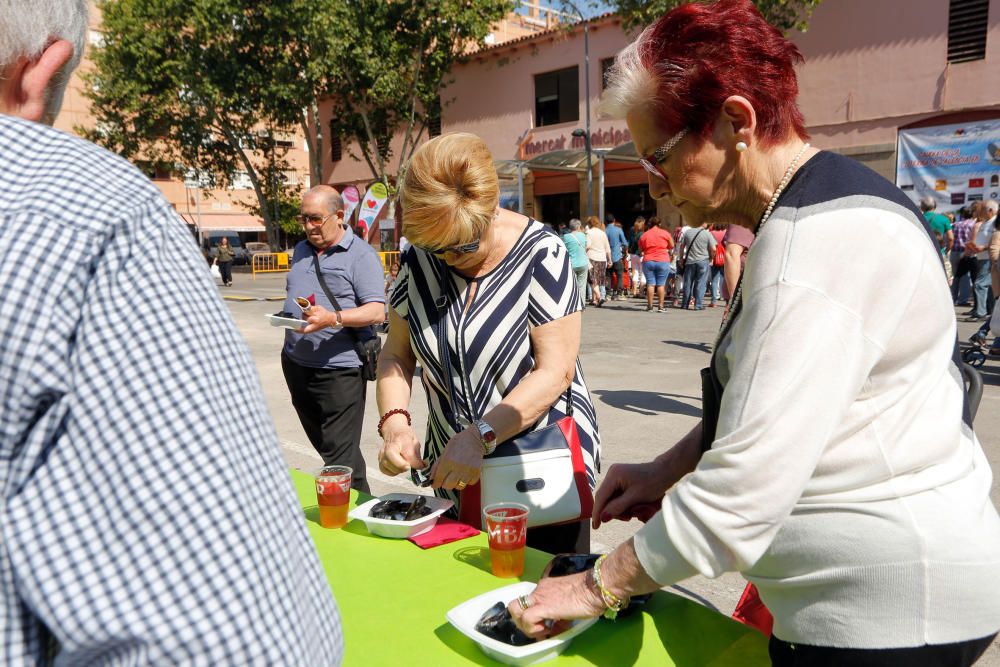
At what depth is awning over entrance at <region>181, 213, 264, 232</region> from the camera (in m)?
44.5

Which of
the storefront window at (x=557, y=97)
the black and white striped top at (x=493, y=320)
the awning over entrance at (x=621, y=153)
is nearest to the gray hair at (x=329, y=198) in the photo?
the black and white striped top at (x=493, y=320)

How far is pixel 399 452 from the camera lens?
216cm

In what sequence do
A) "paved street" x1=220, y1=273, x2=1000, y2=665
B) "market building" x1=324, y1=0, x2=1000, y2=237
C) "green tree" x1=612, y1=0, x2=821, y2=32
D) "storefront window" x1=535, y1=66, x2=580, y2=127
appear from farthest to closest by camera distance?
1. "storefront window" x1=535, y1=66, x2=580, y2=127
2. "green tree" x1=612, y1=0, x2=821, y2=32
3. "market building" x1=324, y1=0, x2=1000, y2=237
4. "paved street" x1=220, y1=273, x2=1000, y2=665

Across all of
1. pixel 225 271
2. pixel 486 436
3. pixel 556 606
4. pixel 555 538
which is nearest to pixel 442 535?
pixel 486 436

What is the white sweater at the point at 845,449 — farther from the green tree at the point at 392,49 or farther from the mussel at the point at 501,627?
the green tree at the point at 392,49

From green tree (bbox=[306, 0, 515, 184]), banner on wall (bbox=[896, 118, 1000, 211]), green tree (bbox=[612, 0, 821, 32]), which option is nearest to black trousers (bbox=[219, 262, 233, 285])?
green tree (bbox=[306, 0, 515, 184])

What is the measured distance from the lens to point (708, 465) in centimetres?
111

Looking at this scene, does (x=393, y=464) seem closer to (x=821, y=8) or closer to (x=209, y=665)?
(x=209, y=665)

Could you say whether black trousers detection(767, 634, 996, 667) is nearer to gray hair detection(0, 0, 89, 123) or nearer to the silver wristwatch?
the silver wristwatch

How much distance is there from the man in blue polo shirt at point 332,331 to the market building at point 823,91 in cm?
1236

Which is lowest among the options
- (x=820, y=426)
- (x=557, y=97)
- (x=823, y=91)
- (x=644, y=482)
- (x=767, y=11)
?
(x=644, y=482)

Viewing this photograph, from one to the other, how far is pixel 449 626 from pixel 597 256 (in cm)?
1325

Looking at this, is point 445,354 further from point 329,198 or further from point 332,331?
point 329,198

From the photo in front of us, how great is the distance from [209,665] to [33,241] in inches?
15.3
